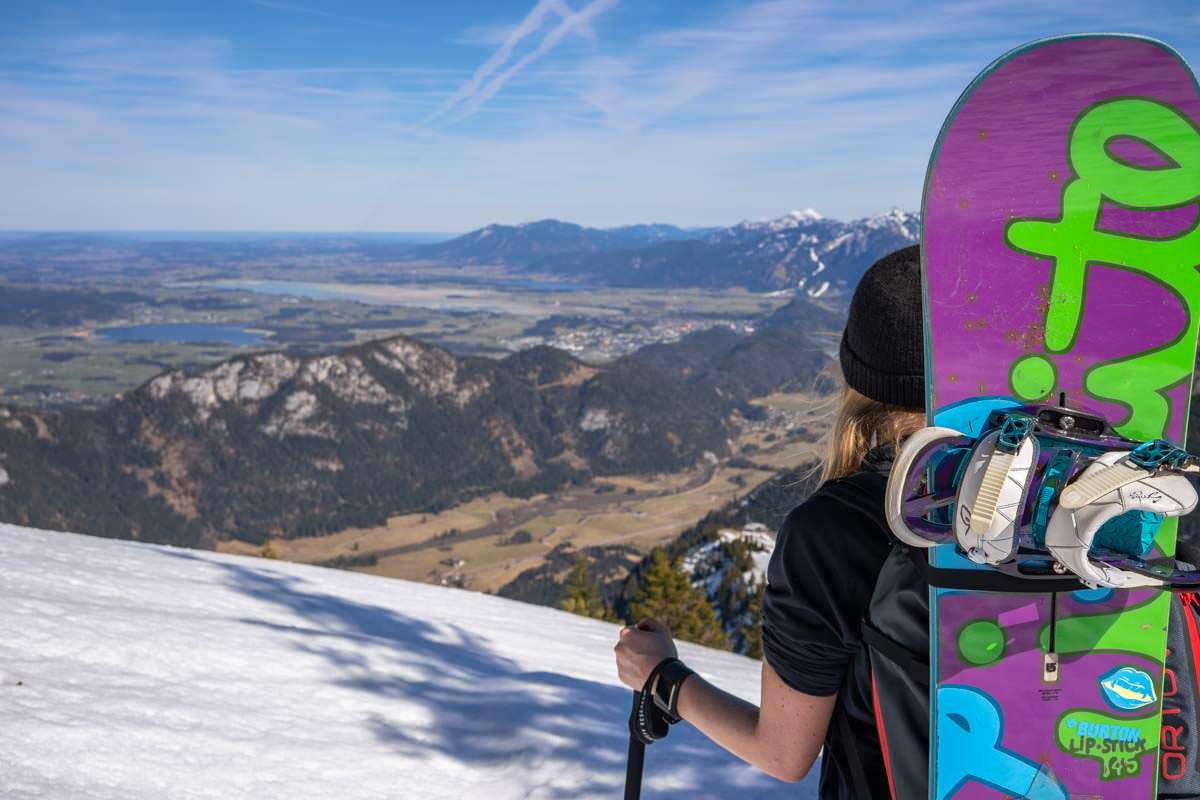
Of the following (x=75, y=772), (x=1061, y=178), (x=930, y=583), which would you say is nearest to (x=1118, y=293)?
(x=1061, y=178)

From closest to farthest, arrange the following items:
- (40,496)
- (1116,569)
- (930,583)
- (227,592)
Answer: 1. (1116,569)
2. (930,583)
3. (227,592)
4. (40,496)

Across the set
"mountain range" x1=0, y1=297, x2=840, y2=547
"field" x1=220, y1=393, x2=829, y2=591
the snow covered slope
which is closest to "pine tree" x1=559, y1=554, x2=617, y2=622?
the snow covered slope

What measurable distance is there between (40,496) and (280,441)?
46678 mm

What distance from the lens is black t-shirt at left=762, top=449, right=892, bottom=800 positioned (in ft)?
5.64

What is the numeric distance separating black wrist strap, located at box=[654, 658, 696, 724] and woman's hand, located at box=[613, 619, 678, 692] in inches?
1.3

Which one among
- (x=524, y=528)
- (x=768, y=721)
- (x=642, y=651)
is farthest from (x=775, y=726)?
(x=524, y=528)

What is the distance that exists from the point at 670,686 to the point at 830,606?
78cm

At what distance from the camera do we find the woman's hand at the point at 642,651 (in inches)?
95.2

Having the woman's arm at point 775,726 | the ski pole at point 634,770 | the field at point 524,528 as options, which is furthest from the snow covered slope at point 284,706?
the field at point 524,528

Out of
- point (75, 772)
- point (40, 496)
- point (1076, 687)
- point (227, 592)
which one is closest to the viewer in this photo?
point (1076, 687)

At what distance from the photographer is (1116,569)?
4.48 ft

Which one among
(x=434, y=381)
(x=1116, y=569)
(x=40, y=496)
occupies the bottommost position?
(x=40, y=496)

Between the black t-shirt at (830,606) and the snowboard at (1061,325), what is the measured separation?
151 mm

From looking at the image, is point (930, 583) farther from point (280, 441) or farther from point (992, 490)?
point (280, 441)
